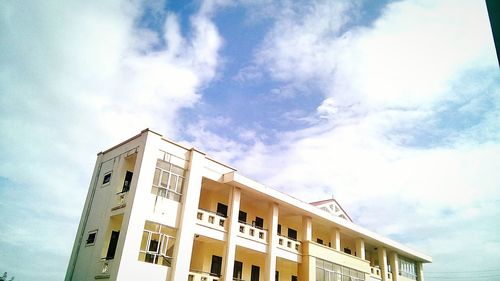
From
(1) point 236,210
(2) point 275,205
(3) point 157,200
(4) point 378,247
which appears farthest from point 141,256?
(4) point 378,247

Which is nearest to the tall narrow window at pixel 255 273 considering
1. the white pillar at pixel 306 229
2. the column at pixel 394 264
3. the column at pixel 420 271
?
the white pillar at pixel 306 229

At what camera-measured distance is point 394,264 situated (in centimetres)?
2933

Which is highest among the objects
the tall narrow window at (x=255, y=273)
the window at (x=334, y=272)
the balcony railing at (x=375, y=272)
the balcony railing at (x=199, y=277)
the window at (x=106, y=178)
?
the window at (x=106, y=178)

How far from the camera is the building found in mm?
15578

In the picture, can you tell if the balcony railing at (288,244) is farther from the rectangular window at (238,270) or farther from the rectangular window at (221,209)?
the rectangular window at (221,209)

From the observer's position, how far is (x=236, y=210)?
1908 cm

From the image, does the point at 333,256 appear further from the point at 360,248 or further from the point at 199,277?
the point at 199,277

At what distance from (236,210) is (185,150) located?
4380 millimetres

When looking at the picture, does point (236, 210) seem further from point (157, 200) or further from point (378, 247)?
point (378, 247)

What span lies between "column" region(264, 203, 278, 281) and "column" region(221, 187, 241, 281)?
249 centimetres

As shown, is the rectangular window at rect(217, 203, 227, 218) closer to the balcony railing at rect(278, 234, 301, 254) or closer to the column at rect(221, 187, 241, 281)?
the column at rect(221, 187, 241, 281)

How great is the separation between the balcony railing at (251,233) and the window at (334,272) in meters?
4.53

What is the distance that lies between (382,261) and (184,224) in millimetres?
19223

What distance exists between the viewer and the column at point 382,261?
91.1 ft
